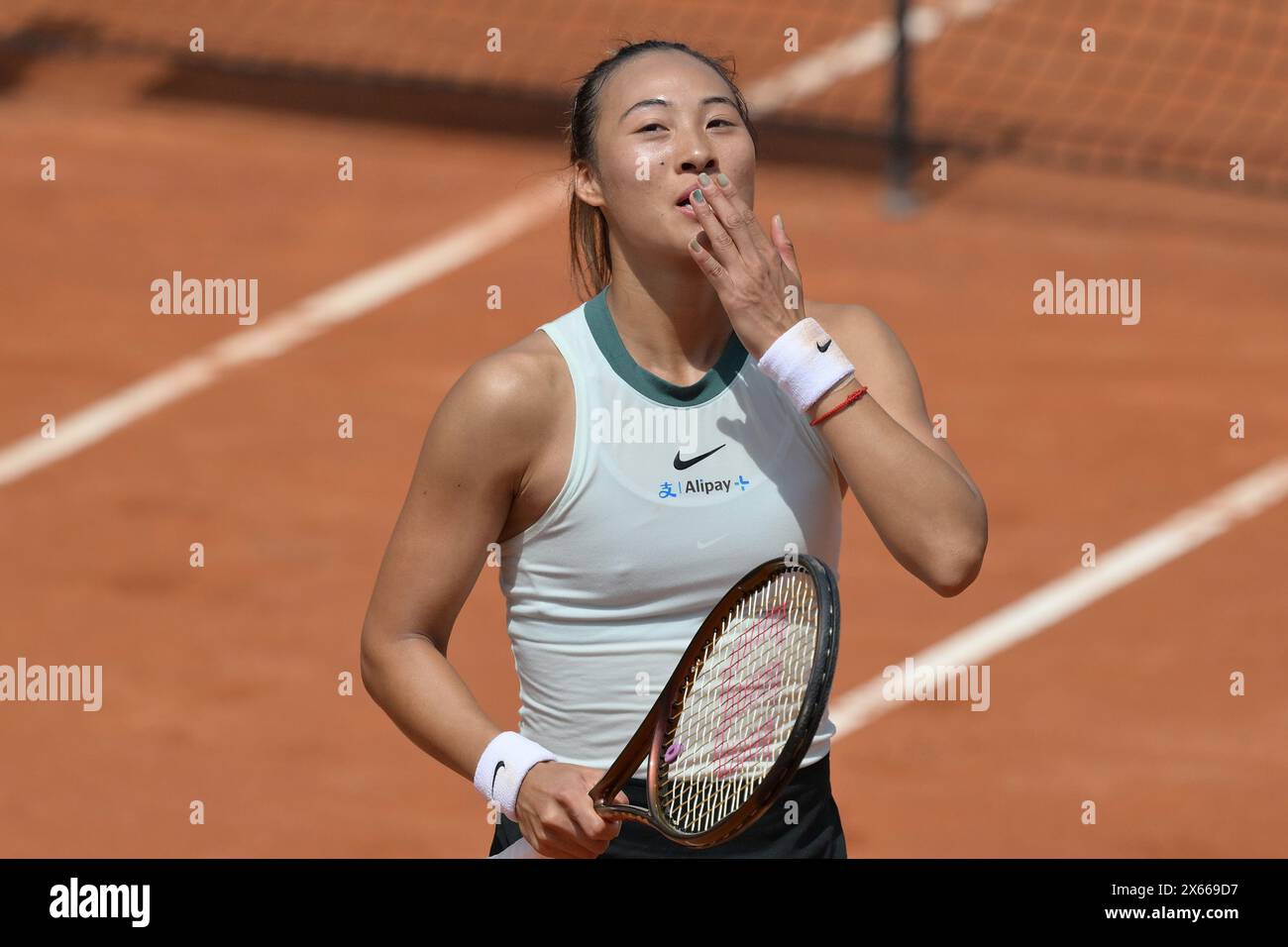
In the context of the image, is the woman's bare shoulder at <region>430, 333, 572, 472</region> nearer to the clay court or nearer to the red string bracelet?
the red string bracelet

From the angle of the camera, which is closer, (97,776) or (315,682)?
(97,776)

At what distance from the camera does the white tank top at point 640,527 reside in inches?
142

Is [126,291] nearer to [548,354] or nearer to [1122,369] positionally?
[1122,369]

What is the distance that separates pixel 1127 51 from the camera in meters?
14.6

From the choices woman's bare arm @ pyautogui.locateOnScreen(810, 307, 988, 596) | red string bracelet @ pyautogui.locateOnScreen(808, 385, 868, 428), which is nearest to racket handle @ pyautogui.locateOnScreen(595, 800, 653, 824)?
woman's bare arm @ pyautogui.locateOnScreen(810, 307, 988, 596)

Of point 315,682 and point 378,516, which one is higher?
point 378,516

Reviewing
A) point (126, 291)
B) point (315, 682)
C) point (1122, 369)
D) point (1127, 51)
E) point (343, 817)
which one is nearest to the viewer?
point (343, 817)

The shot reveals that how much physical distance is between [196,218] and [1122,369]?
5484 mm

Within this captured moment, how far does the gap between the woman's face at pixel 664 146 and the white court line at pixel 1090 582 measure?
4.10 m

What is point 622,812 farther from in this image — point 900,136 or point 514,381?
point 900,136

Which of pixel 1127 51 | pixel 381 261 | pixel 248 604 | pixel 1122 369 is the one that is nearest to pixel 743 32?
pixel 1127 51

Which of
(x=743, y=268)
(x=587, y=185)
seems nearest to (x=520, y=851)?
(x=743, y=268)

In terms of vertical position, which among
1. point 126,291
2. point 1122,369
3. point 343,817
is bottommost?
point 343,817

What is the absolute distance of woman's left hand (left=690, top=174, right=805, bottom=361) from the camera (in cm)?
347
